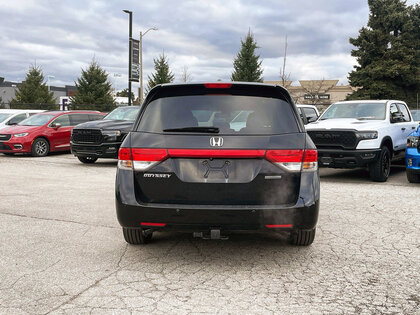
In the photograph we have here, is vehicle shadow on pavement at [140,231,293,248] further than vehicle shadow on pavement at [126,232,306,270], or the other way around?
vehicle shadow on pavement at [140,231,293,248]

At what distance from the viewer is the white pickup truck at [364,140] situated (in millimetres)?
9594

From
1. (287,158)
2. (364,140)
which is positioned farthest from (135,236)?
(364,140)

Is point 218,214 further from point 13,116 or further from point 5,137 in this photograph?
point 13,116

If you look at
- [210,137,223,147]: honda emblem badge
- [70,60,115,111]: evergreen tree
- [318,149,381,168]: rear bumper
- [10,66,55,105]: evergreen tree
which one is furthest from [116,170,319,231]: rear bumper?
[10,66,55,105]: evergreen tree

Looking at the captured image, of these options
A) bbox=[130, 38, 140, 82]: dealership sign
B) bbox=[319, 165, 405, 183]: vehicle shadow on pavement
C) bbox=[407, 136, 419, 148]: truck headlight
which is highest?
bbox=[130, 38, 140, 82]: dealership sign

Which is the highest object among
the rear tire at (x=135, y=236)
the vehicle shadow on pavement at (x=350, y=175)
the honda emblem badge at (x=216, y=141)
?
the honda emblem badge at (x=216, y=141)

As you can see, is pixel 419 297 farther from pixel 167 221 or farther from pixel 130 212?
pixel 130 212

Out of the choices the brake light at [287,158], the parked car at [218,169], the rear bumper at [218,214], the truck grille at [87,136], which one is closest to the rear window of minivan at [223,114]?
the parked car at [218,169]

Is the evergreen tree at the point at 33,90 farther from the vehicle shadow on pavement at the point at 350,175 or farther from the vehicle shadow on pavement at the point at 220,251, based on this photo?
the vehicle shadow on pavement at the point at 220,251

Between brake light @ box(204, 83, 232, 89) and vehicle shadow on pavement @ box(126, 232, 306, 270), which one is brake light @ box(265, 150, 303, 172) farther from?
vehicle shadow on pavement @ box(126, 232, 306, 270)

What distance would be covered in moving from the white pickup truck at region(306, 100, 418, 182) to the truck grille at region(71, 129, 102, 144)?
19.7 feet

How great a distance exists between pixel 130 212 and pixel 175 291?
86 centimetres

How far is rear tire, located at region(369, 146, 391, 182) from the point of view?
32.0ft

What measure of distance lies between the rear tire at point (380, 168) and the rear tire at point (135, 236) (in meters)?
6.40
